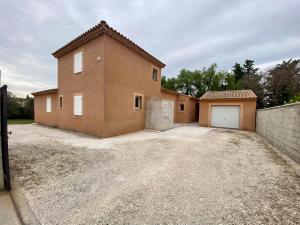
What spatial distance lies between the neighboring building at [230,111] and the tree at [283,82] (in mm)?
9807

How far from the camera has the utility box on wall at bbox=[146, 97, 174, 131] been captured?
34.9ft

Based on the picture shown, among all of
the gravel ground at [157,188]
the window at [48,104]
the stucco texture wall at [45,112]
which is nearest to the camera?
the gravel ground at [157,188]

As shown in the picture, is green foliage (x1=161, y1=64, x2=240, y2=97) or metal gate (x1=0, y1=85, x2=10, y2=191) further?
green foliage (x1=161, y1=64, x2=240, y2=97)

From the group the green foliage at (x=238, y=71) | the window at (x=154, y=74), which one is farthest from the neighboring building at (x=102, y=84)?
the green foliage at (x=238, y=71)

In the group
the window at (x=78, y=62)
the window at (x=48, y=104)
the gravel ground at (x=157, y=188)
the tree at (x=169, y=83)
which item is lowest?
the gravel ground at (x=157, y=188)

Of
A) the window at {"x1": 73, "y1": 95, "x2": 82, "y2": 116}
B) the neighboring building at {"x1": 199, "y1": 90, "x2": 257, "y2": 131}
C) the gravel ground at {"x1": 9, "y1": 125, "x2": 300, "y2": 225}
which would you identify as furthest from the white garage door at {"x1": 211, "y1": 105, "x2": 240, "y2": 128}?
the window at {"x1": 73, "y1": 95, "x2": 82, "y2": 116}

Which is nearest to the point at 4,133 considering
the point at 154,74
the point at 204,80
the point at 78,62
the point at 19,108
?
the point at 78,62

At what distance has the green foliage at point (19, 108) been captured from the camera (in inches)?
792

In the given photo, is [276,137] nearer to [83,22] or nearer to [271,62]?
[83,22]

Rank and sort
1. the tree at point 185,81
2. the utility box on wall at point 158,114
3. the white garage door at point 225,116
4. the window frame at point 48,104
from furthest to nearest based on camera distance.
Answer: the tree at point 185,81 → the white garage door at point 225,116 → the window frame at point 48,104 → the utility box on wall at point 158,114

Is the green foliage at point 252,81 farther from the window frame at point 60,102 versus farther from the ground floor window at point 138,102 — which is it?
the window frame at point 60,102

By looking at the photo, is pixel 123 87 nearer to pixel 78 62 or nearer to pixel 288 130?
pixel 78 62

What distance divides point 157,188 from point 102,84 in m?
6.47

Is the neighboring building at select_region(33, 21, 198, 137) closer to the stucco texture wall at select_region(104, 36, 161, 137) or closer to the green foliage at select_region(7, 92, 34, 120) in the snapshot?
the stucco texture wall at select_region(104, 36, 161, 137)
